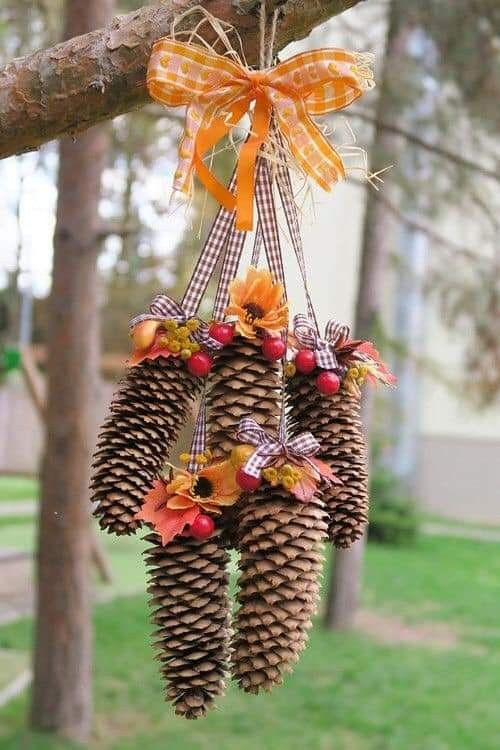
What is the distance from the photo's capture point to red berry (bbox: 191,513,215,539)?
0.95 metres

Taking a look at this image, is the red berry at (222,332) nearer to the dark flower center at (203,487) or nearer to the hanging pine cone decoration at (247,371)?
the hanging pine cone decoration at (247,371)

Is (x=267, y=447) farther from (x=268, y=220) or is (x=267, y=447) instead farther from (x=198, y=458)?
(x=268, y=220)

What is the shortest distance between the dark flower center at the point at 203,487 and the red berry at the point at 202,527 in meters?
0.03

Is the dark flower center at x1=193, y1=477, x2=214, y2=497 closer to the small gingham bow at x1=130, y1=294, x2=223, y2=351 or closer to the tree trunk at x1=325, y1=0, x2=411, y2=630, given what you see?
the small gingham bow at x1=130, y1=294, x2=223, y2=351

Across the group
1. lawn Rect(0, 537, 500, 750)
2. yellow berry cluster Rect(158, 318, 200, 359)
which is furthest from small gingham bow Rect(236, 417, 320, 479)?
lawn Rect(0, 537, 500, 750)

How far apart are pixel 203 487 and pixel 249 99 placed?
0.45 meters

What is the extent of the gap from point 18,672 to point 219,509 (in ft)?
14.7

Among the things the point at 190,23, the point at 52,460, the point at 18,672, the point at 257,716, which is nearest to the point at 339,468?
the point at 190,23

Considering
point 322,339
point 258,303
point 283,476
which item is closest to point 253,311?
point 258,303

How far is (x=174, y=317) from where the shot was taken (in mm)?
1056

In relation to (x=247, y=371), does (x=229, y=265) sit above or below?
above

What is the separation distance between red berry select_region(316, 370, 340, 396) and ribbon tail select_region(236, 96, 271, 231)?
0.19 m

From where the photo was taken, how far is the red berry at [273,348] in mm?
1024

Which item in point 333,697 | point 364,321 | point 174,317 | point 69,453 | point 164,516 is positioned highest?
point 364,321
